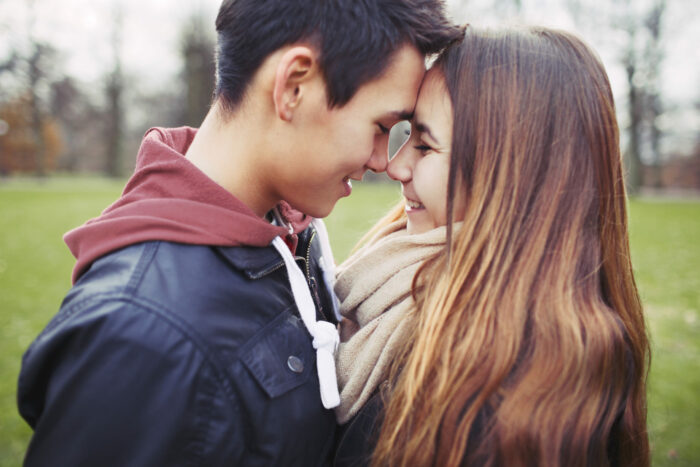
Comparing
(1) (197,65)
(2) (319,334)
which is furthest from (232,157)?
(1) (197,65)

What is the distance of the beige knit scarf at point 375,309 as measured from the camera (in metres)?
1.65

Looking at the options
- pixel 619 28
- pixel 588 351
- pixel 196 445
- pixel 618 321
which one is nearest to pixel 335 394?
pixel 196 445

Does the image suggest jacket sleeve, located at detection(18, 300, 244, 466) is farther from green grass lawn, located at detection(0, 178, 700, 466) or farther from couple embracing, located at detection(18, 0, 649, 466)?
green grass lawn, located at detection(0, 178, 700, 466)

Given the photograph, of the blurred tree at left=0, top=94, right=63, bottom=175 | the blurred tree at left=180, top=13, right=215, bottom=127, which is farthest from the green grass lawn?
the blurred tree at left=0, top=94, right=63, bottom=175

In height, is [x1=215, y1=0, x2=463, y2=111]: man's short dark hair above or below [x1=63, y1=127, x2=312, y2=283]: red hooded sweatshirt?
above

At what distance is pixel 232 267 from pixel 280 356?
1.00 feet

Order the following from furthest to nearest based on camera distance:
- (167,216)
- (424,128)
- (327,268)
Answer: (327,268) < (424,128) < (167,216)

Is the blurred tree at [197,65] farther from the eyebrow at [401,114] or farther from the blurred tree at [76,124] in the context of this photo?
the eyebrow at [401,114]

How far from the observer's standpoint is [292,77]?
1518 millimetres

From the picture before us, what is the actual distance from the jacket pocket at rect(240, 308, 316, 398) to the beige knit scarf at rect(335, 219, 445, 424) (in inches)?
7.7

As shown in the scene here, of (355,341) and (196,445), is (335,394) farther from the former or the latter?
(196,445)

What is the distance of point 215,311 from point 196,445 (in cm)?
34

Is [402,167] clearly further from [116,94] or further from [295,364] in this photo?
[116,94]

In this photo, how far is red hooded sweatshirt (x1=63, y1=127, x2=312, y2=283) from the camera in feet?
4.38
